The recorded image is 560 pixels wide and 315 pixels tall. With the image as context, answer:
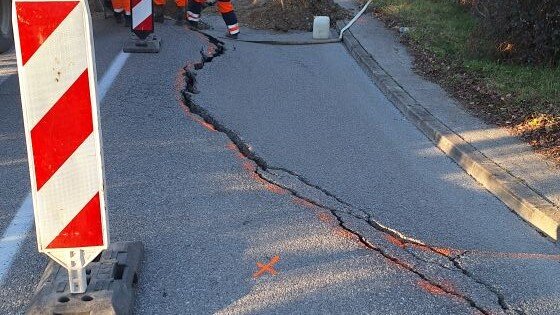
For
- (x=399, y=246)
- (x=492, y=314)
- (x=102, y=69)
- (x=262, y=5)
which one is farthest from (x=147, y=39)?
(x=492, y=314)

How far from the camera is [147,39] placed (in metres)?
9.38

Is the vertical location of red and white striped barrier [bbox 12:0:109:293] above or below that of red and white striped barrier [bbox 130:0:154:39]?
above

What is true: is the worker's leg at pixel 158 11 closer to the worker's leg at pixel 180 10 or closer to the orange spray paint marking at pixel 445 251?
the worker's leg at pixel 180 10

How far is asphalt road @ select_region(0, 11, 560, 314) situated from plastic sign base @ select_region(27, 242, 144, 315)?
15 centimetres

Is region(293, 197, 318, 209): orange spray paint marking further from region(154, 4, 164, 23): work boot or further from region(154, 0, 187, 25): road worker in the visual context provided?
region(154, 4, 164, 23): work boot

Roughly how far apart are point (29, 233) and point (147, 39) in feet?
18.9

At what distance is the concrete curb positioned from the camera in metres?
4.52

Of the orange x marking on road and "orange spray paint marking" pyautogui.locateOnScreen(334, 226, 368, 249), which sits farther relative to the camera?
"orange spray paint marking" pyautogui.locateOnScreen(334, 226, 368, 249)

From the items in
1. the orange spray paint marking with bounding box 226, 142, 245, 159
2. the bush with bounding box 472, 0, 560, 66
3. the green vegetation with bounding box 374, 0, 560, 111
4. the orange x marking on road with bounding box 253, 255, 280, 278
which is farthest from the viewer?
the bush with bounding box 472, 0, 560, 66

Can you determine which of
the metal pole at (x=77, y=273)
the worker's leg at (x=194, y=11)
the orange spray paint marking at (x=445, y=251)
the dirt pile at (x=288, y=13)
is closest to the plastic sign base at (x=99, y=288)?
the metal pole at (x=77, y=273)

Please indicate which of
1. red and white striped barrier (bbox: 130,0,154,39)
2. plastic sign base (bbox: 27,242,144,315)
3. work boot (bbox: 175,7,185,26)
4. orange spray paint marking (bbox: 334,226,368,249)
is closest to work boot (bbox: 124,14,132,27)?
work boot (bbox: 175,7,185,26)

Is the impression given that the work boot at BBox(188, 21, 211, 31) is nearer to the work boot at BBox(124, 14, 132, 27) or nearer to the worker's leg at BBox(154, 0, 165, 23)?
the worker's leg at BBox(154, 0, 165, 23)

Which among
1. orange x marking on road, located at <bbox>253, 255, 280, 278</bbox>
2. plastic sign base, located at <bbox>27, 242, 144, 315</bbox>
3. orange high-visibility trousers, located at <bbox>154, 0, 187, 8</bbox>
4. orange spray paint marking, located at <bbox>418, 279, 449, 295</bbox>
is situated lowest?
orange high-visibility trousers, located at <bbox>154, 0, 187, 8</bbox>

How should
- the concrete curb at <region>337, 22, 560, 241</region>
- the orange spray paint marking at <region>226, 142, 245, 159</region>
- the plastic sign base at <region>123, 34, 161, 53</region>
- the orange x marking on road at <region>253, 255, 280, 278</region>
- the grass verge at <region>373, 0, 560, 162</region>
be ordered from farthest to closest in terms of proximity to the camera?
the plastic sign base at <region>123, 34, 161, 53</region>
the grass verge at <region>373, 0, 560, 162</region>
the orange spray paint marking at <region>226, 142, 245, 159</region>
the concrete curb at <region>337, 22, 560, 241</region>
the orange x marking on road at <region>253, 255, 280, 278</region>
